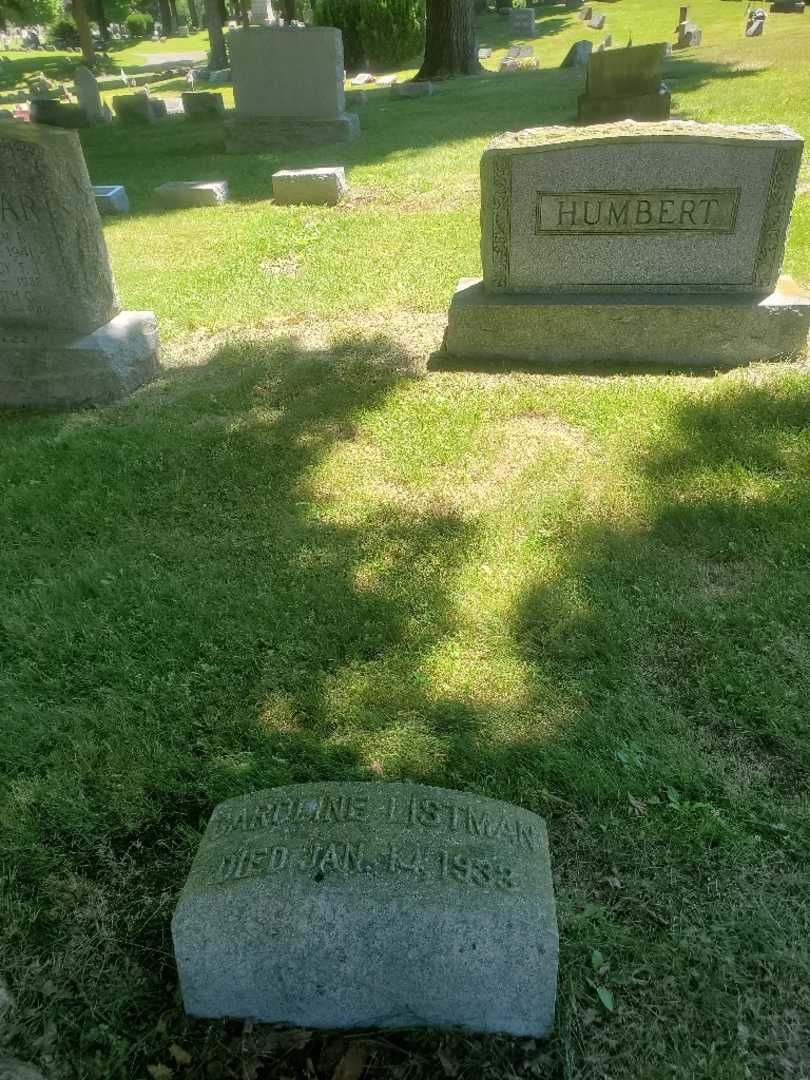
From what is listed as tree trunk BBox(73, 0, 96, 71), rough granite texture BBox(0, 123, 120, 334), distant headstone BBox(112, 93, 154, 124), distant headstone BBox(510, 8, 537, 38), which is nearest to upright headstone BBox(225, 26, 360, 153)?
distant headstone BBox(112, 93, 154, 124)

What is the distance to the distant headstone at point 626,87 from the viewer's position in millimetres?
11727

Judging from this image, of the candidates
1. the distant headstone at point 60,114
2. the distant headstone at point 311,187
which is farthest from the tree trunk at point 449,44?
the distant headstone at point 311,187

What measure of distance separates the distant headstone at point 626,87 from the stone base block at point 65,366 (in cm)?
972

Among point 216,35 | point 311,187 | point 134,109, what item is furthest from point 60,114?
point 216,35

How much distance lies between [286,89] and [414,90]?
534 cm

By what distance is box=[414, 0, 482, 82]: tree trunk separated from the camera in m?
17.6

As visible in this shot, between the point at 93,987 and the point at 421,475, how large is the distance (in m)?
2.79

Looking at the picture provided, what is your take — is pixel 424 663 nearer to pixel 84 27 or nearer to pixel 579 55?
pixel 579 55

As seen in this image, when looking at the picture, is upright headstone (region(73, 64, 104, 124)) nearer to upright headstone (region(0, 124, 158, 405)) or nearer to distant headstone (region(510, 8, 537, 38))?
distant headstone (region(510, 8, 537, 38))

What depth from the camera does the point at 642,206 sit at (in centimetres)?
496

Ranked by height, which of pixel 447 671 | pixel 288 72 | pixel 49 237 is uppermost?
pixel 288 72

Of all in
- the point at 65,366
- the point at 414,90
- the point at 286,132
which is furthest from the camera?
the point at 414,90

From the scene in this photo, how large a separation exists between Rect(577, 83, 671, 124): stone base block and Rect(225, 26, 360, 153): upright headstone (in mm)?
3695

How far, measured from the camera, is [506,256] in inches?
207
